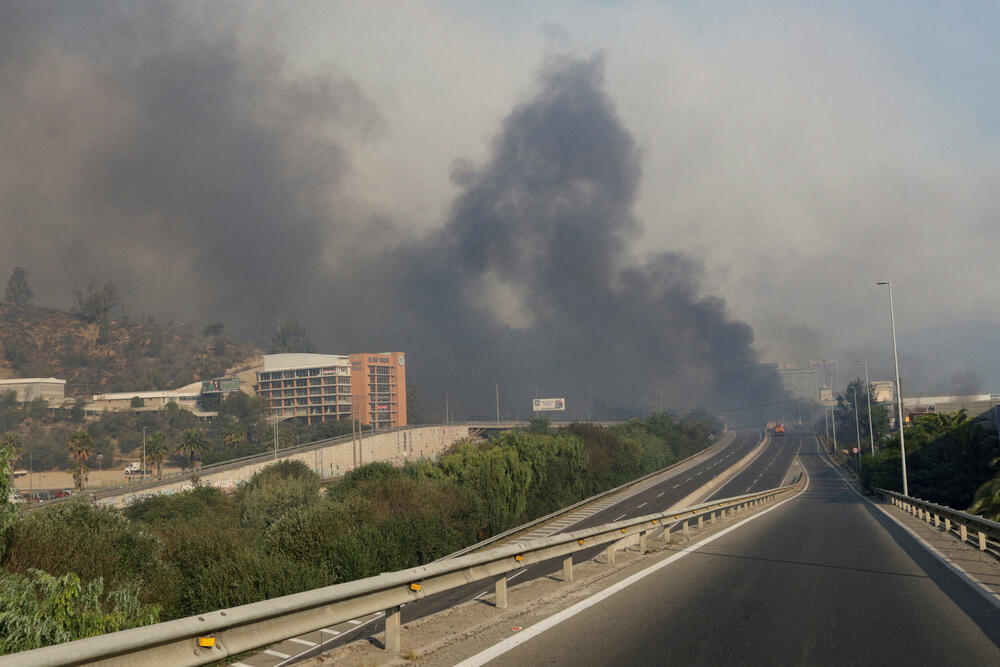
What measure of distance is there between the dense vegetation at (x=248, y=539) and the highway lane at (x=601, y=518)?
1.98 metres

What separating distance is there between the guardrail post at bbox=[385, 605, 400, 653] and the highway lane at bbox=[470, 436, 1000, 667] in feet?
3.23

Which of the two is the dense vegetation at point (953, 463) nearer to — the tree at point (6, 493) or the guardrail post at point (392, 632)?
the guardrail post at point (392, 632)

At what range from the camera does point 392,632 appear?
7.30m

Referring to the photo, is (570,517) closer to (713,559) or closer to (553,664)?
(713,559)

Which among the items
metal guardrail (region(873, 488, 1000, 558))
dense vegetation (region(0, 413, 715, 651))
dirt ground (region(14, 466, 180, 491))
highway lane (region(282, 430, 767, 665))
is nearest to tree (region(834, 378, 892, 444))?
highway lane (region(282, 430, 767, 665))

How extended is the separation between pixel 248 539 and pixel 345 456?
373 ft

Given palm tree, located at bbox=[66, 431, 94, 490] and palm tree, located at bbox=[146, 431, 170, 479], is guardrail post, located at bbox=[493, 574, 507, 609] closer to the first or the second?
palm tree, located at bbox=[66, 431, 94, 490]

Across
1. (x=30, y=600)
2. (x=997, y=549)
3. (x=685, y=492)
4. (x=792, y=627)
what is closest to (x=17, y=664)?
(x=30, y=600)

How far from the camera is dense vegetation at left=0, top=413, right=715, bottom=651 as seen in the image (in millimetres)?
9836

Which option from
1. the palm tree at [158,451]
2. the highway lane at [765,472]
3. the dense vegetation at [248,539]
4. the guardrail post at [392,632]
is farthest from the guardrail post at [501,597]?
the palm tree at [158,451]

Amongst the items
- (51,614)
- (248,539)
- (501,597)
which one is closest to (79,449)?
(248,539)

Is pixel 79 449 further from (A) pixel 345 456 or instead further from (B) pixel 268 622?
(B) pixel 268 622

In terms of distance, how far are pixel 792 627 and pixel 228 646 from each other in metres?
6.24

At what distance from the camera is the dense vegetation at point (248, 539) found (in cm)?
984
